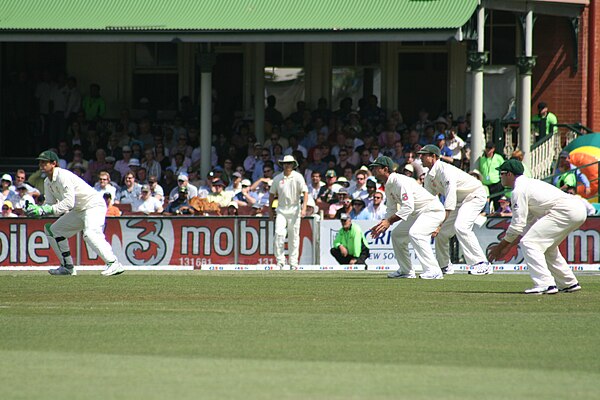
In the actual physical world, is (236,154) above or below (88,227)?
above

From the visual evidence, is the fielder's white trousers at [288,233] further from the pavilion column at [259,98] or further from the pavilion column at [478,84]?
the pavilion column at [259,98]

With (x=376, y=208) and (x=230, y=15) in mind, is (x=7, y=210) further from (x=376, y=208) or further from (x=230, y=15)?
(x=376, y=208)

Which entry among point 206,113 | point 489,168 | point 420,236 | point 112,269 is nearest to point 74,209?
point 112,269

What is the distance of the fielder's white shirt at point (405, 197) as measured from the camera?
15266 mm

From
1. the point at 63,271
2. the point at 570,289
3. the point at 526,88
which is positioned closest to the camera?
the point at 570,289

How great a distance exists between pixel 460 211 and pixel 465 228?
0.27m

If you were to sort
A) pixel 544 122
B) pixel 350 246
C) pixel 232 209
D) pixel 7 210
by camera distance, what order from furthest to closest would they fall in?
pixel 544 122
pixel 232 209
pixel 7 210
pixel 350 246

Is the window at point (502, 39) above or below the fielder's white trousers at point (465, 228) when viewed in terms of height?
above

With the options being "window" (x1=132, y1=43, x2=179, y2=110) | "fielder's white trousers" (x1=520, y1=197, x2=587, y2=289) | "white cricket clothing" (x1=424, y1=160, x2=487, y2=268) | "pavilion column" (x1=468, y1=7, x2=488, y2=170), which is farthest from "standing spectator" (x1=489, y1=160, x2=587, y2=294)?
"window" (x1=132, y1=43, x2=179, y2=110)

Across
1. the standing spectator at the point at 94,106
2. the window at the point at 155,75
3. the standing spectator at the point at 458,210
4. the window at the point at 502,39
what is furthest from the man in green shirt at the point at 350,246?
the window at the point at 155,75

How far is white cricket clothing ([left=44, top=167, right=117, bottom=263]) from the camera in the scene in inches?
615

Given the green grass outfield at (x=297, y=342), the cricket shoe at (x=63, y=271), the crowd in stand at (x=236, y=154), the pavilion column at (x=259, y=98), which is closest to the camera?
the green grass outfield at (x=297, y=342)

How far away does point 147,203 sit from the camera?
2203 cm

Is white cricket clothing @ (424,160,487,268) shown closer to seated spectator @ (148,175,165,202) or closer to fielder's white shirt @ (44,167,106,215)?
fielder's white shirt @ (44,167,106,215)
